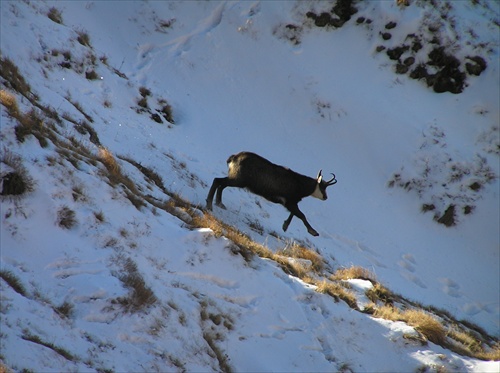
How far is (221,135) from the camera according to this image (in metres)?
17.8

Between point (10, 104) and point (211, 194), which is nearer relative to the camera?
point (10, 104)

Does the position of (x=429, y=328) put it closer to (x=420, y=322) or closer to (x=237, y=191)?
(x=420, y=322)

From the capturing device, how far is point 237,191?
13789 millimetres

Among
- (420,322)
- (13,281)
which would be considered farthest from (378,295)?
(13,281)

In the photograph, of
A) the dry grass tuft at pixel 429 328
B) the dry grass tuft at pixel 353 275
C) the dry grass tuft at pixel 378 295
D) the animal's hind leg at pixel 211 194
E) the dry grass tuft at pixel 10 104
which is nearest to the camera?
the dry grass tuft at pixel 10 104

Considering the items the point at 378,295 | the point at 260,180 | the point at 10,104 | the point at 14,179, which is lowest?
the point at 378,295

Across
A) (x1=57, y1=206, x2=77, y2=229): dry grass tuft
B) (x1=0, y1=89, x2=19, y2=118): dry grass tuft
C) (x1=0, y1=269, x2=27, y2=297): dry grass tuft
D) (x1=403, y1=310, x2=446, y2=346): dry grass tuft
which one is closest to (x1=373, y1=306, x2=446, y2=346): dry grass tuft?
(x1=403, y1=310, x2=446, y2=346): dry grass tuft

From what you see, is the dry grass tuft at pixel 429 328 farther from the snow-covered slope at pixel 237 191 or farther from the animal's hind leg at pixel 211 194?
the animal's hind leg at pixel 211 194

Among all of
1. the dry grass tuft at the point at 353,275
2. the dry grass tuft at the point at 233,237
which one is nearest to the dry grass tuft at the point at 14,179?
the dry grass tuft at the point at 233,237

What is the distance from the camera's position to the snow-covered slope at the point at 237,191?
19.7ft

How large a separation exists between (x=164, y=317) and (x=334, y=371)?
7.70 feet

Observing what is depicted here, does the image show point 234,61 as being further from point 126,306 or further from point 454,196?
point 126,306

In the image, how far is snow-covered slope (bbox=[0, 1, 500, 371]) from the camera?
6.00 m

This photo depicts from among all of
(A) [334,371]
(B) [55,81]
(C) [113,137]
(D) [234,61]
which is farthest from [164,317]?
(D) [234,61]
